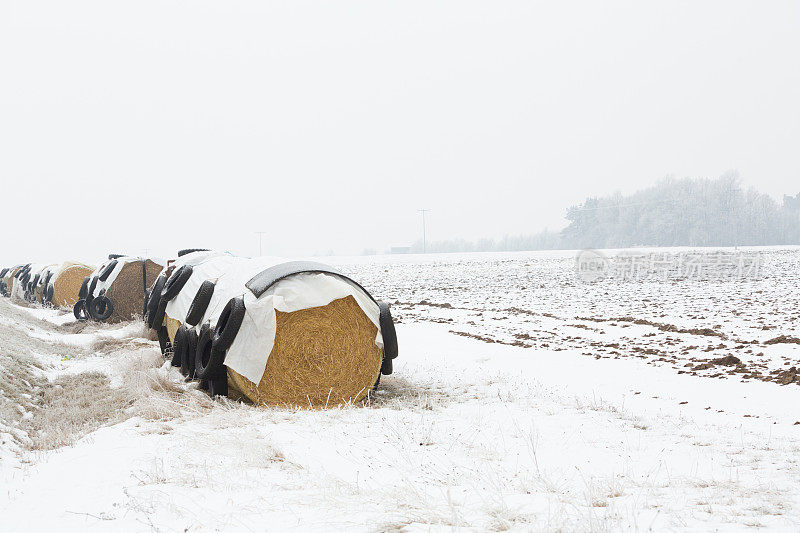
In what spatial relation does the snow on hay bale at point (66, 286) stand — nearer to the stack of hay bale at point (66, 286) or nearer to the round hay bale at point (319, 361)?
the stack of hay bale at point (66, 286)

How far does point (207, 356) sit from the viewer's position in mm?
7035

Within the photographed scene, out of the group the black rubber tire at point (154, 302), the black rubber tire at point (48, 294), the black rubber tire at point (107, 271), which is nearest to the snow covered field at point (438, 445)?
the black rubber tire at point (154, 302)

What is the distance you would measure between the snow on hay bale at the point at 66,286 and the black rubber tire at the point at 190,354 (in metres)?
14.2

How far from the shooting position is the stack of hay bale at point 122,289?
14398mm

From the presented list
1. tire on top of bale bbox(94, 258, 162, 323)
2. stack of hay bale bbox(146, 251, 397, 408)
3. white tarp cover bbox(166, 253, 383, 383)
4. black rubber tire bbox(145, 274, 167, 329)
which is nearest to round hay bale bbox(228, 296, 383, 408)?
stack of hay bale bbox(146, 251, 397, 408)

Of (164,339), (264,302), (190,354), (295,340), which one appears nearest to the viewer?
(264,302)

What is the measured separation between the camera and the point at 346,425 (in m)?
5.49

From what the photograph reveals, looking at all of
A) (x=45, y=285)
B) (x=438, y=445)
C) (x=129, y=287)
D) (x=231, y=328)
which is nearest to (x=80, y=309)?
(x=129, y=287)

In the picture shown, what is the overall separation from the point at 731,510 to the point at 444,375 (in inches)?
204

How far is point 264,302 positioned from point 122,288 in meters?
9.70

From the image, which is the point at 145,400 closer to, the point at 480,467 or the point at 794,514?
the point at 480,467

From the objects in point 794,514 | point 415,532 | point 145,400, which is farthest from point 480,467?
point 145,400

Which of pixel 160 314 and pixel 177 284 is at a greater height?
pixel 177 284

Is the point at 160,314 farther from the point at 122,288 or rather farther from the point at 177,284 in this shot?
the point at 122,288
